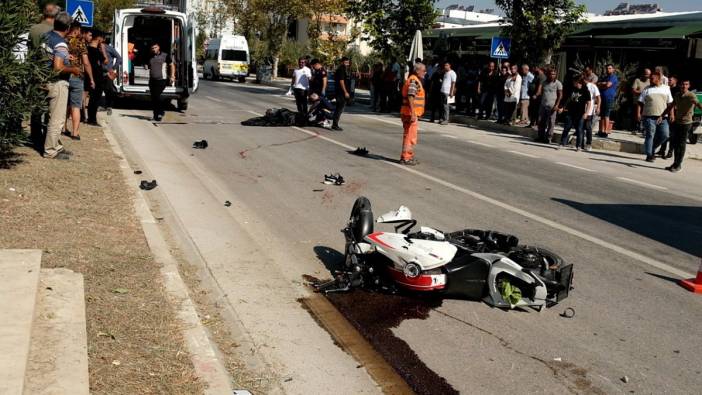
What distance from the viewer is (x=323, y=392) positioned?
161 inches

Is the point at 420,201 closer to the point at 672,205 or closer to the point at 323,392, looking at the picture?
the point at 672,205

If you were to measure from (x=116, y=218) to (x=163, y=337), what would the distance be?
118 inches

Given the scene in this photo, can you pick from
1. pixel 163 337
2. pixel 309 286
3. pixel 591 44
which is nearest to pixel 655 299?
pixel 309 286

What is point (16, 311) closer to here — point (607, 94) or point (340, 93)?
point (340, 93)

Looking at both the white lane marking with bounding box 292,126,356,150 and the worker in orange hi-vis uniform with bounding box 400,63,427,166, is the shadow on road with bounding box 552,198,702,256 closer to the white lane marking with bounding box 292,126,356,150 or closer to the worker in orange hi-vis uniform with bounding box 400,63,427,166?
the worker in orange hi-vis uniform with bounding box 400,63,427,166

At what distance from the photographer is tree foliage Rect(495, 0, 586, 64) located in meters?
23.8

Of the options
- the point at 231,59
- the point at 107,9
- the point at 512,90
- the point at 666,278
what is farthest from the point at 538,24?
the point at 107,9

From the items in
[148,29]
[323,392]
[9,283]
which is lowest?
[323,392]

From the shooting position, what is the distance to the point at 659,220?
30.0 ft

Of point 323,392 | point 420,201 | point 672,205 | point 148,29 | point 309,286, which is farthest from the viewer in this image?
point 148,29

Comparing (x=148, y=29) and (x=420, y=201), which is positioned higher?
(x=148, y=29)

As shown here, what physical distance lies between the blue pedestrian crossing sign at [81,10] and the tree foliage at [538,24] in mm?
13271

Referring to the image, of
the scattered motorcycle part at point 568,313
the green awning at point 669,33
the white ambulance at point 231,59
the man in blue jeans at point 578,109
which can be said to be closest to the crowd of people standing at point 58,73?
the scattered motorcycle part at point 568,313

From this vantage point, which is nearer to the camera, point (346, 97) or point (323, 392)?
point (323, 392)
